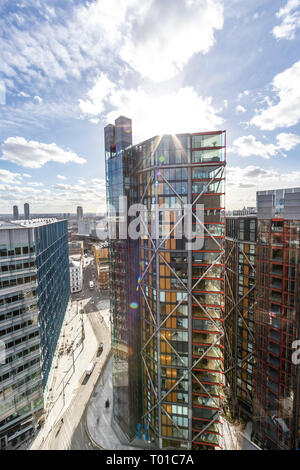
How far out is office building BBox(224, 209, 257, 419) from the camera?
3775 cm

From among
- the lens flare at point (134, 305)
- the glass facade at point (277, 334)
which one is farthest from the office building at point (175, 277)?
the glass facade at point (277, 334)

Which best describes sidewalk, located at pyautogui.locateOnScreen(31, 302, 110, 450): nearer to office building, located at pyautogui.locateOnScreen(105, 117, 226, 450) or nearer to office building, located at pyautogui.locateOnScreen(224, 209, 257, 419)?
office building, located at pyautogui.locateOnScreen(105, 117, 226, 450)

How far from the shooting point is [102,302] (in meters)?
91.9

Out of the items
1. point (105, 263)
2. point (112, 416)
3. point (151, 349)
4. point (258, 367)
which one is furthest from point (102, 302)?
point (258, 367)

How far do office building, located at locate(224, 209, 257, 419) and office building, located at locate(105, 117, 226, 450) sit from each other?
11.6 m

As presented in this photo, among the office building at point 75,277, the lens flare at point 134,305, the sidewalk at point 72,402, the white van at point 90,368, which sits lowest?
the sidewalk at point 72,402

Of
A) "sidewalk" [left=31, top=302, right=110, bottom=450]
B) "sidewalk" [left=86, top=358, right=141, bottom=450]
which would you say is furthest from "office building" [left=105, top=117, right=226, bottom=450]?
"sidewalk" [left=31, top=302, right=110, bottom=450]

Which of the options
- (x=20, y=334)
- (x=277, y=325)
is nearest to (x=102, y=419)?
(x=20, y=334)

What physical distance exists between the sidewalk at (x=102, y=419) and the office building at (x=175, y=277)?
3.11 meters

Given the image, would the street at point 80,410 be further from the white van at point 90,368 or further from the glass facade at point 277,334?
the glass facade at point 277,334

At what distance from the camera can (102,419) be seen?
1518 inches

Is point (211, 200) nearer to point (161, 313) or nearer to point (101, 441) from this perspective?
point (161, 313)

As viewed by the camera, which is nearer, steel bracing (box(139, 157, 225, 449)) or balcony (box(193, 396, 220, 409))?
steel bracing (box(139, 157, 225, 449))

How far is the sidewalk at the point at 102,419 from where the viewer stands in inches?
1341
